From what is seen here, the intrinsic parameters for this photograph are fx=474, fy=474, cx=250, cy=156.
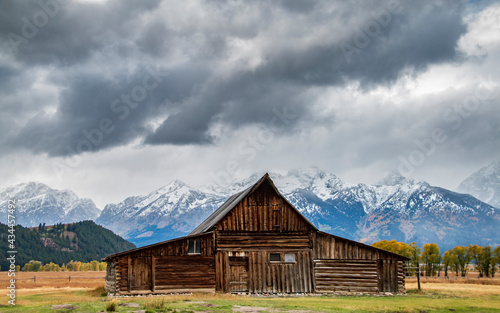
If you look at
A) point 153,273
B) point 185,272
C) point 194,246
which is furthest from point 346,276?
point 153,273

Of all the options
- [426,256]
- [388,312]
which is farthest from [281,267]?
[426,256]

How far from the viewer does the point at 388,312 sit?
24.2 meters

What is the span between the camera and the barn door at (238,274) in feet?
124

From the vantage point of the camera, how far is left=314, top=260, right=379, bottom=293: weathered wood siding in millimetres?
38969

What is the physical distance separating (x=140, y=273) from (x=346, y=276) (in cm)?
1665

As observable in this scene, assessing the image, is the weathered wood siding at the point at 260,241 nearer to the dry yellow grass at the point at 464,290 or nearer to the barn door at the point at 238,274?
the barn door at the point at 238,274

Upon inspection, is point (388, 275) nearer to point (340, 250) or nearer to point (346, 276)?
point (346, 276)

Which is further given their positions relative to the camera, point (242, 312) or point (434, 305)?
point (434, 305)

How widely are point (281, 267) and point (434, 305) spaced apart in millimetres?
13590

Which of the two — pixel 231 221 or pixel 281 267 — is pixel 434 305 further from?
pixel 231 221

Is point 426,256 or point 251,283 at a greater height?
point 251,283

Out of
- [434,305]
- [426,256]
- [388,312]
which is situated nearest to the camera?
[388,312]

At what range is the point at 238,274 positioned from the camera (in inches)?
1503

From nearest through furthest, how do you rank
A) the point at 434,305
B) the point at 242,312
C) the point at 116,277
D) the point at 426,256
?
the point at 242,312 < the point at 434,305 < the point at 116,277 < the point at 426,256
